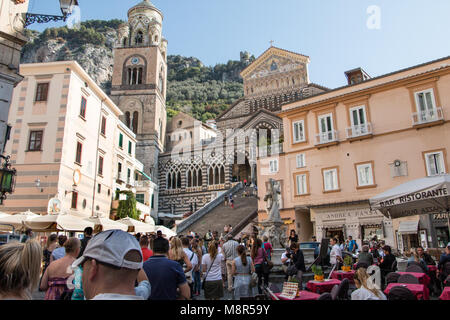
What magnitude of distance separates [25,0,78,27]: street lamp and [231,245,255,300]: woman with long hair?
745cm

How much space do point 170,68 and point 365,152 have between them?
116 metres

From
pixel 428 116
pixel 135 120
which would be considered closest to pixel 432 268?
pixel 428 116

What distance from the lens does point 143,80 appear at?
49188 mm

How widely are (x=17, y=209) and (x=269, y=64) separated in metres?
41.8

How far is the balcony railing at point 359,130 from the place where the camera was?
70.0 ft

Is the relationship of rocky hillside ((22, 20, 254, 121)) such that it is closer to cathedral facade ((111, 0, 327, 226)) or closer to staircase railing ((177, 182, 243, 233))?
cathedral facade ((111, 0, 327, 226))

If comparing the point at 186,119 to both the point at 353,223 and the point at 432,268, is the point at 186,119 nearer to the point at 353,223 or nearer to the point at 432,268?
the point at 353,223

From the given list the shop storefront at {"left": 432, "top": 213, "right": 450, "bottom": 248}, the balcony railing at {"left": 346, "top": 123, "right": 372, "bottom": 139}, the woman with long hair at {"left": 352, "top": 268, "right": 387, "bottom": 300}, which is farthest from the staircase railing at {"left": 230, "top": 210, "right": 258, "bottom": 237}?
the woman with long hair at {"left": 352, "top": 268, "right": 387, "bottom": 300}

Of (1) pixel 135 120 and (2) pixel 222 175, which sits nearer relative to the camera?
(2) pixel 222 175

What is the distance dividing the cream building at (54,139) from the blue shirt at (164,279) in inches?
648

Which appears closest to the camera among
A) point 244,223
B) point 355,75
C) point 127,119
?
point 244,223

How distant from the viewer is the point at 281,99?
5059cm

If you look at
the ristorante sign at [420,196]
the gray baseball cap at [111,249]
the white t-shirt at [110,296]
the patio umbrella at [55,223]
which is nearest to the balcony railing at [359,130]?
the ristorante sign at [420,196]
